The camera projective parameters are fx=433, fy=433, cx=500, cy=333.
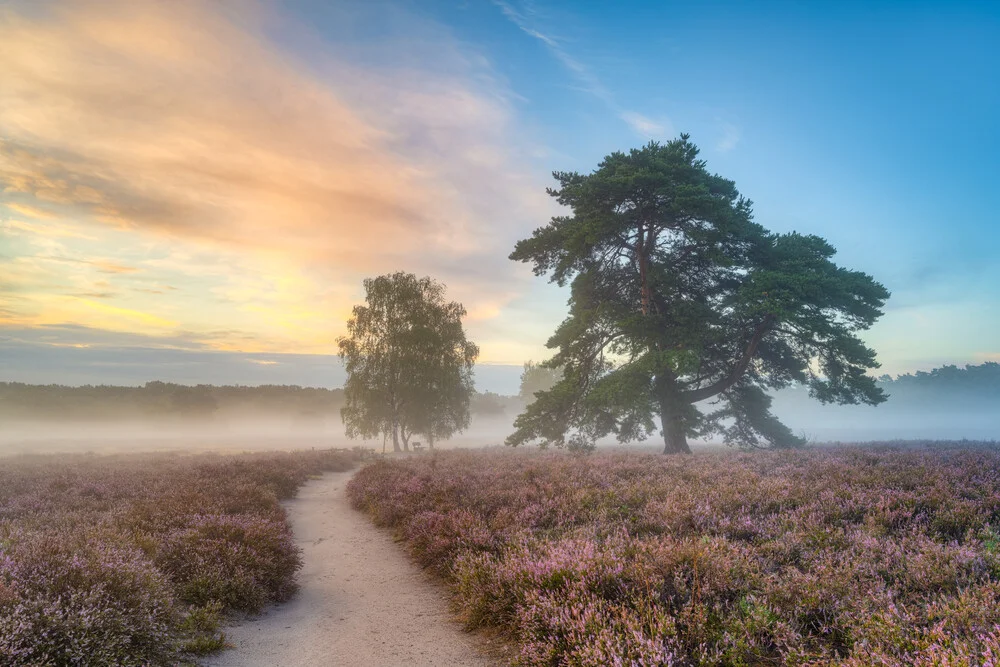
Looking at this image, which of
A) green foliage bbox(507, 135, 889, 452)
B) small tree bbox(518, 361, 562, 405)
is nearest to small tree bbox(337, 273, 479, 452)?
green foliage bbox(507, 135, 889, 452)

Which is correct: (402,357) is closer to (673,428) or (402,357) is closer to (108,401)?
(673,428)

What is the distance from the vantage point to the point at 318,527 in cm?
1269

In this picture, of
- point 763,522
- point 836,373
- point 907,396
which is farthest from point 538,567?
point 907,396

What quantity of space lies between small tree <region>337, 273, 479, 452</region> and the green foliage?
2055 centimetres

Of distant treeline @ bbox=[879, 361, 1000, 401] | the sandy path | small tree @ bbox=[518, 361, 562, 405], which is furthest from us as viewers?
distant treeline @ bbox=[879, 361, 1000, 401]

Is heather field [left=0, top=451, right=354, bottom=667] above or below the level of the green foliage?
below

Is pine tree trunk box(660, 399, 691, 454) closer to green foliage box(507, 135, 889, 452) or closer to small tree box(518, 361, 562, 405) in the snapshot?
green foliage box(507, 135, 889, 452)

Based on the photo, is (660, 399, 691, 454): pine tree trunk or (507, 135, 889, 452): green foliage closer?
(507, 135, 889, 452): green foliage

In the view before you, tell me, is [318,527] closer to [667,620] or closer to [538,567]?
[538,567]

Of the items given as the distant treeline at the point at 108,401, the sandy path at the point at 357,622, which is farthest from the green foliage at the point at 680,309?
the distant treeline at the point at 108,401

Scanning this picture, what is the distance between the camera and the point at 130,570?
526 centimetres

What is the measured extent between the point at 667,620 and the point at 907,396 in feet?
641

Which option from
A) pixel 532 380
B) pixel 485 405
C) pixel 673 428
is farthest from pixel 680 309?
pixel 485 405

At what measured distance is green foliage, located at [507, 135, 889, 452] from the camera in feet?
62.9
